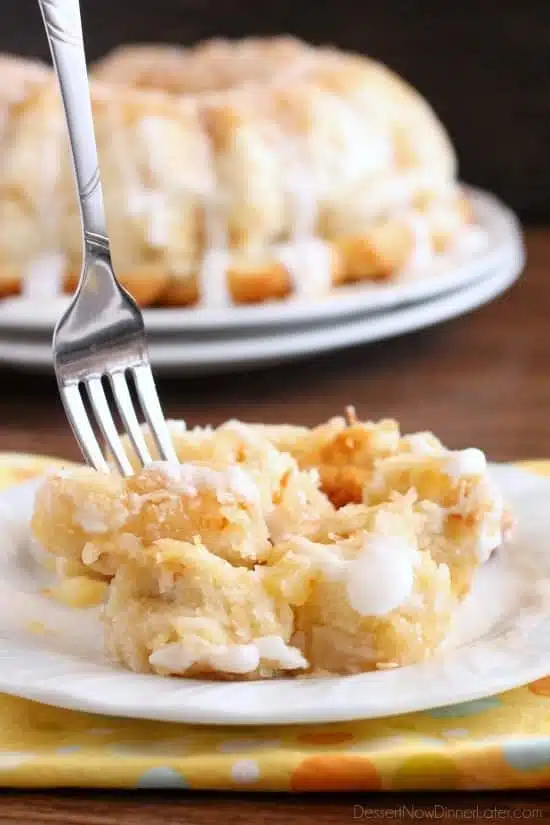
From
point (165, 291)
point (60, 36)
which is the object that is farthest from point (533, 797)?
point (165, 291)

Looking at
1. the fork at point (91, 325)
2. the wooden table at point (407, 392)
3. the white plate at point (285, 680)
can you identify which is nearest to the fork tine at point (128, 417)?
the fork at point (91, 325)

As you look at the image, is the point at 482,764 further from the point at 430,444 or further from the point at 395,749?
the point at 430,444

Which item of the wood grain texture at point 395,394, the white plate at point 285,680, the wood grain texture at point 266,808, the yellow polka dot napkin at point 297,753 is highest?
the wood grain texture at point 395,394

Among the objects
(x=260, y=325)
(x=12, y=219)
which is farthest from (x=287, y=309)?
(x=12, y=219)

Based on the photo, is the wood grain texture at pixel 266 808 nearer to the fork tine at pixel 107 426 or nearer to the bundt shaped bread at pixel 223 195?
the fork tine at pixel 107 426

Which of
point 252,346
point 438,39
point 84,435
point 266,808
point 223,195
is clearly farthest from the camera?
point 438,39

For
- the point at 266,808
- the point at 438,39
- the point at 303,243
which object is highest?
the point at 438,39

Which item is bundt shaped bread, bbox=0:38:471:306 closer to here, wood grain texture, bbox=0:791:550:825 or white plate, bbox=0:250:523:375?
white plate, bbox=0:250:523:375

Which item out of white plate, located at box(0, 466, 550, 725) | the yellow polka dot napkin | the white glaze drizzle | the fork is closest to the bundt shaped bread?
the white glaze drizzle

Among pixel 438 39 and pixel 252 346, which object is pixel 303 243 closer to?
pixel 252 346
